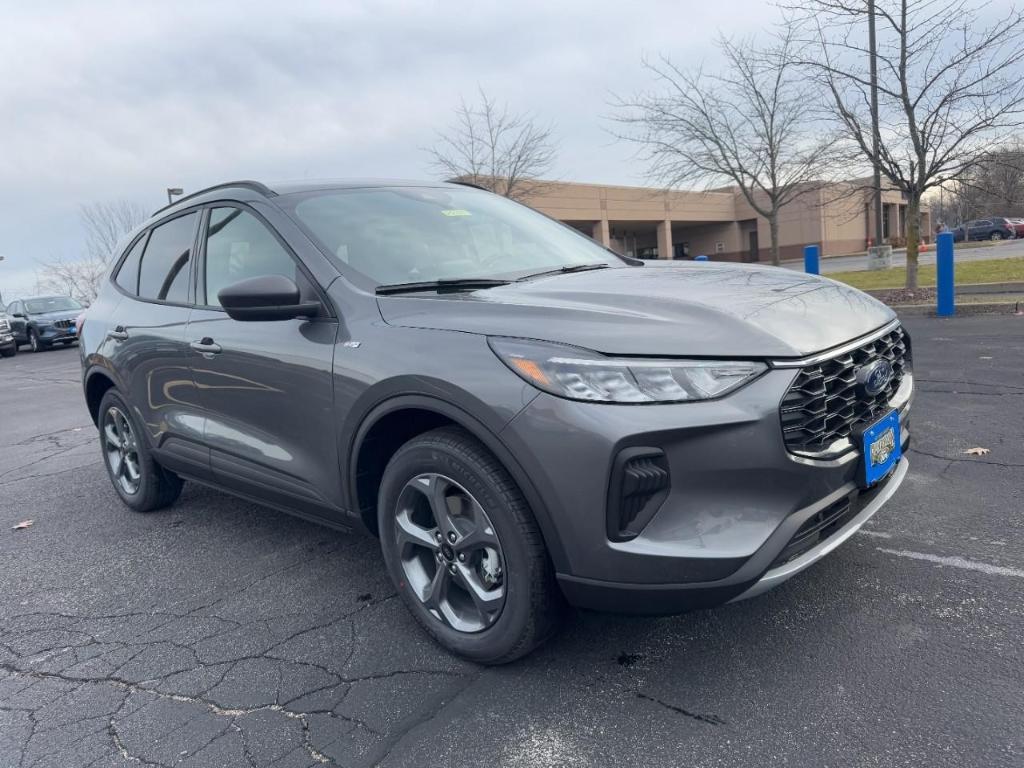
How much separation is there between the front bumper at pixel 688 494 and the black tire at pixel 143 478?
3.17 metres

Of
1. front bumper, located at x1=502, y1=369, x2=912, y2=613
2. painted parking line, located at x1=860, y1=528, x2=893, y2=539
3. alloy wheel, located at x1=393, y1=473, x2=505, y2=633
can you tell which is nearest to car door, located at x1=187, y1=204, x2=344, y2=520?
alloy wheel, located at x1=393, y1=473, x2=505, y2=633

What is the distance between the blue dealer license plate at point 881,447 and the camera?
2.53 metres

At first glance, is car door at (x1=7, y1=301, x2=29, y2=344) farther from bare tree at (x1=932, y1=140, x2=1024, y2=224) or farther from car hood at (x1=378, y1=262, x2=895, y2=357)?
car hood at (x1=378, y1=262, x2=895, y2=357)

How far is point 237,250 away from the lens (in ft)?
12.5

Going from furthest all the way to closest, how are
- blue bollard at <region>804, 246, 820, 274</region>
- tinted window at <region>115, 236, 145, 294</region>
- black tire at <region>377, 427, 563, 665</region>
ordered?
blue bollard at <region>804, 246, 820, 274</region>
tinted window at <region>115, 236, 145, 294</region>
black tire at <region>377, 427, 563, 665</region>

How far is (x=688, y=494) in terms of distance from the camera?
2258mm

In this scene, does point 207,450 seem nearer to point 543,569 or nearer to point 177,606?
point 177,606

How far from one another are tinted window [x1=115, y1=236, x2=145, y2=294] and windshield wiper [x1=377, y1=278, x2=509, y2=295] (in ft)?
7.72

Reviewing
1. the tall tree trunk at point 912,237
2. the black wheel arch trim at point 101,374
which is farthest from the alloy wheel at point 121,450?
the tall tree trunk at point 912,237

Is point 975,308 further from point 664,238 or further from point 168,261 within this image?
point 664,238

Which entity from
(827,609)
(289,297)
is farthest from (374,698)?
(827,609)

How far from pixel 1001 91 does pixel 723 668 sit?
1211 centimetres

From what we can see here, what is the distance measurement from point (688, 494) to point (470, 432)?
74cm

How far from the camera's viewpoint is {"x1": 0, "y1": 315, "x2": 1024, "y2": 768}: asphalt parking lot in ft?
7.56
